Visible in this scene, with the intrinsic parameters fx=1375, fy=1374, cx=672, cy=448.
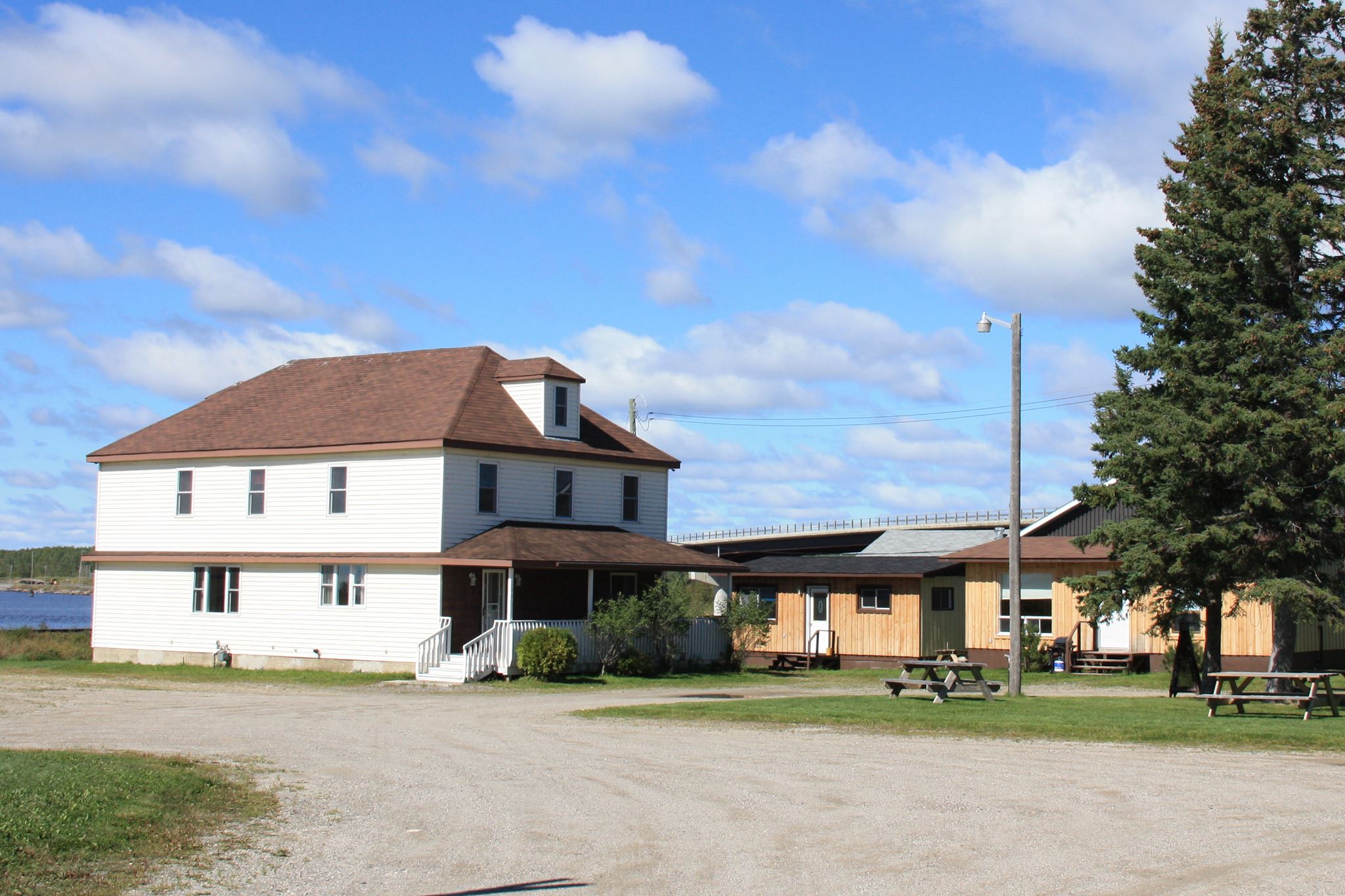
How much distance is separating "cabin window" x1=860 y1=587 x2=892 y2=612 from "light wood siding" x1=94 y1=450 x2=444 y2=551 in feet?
44.7

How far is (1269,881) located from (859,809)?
3952mm

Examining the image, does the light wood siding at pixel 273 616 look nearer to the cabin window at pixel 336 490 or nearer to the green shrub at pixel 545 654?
the cabin window at pixel 336 490

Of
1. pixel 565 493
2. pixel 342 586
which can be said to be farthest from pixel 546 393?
pixel 342 586

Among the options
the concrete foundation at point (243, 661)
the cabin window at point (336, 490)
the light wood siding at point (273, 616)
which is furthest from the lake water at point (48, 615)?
the cabin window at point (336, 490)

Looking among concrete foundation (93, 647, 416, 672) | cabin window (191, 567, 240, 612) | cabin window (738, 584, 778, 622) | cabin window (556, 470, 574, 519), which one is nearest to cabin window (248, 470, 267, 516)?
cabin window (191, 567, 240, 612)

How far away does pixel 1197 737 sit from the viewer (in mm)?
18812

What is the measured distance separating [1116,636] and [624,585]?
13.3m

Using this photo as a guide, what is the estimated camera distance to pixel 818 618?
4169 centimetres

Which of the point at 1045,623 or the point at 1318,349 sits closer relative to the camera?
the point at 1318,349

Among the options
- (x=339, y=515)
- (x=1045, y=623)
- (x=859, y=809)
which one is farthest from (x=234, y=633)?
(x=859, y=809)

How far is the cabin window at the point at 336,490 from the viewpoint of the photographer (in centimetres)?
3591

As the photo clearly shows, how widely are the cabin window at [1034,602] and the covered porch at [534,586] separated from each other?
A: 7528 millimetres

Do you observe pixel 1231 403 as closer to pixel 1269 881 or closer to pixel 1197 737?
pixel 1197 737

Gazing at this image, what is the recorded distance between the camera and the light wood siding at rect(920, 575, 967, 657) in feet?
130
